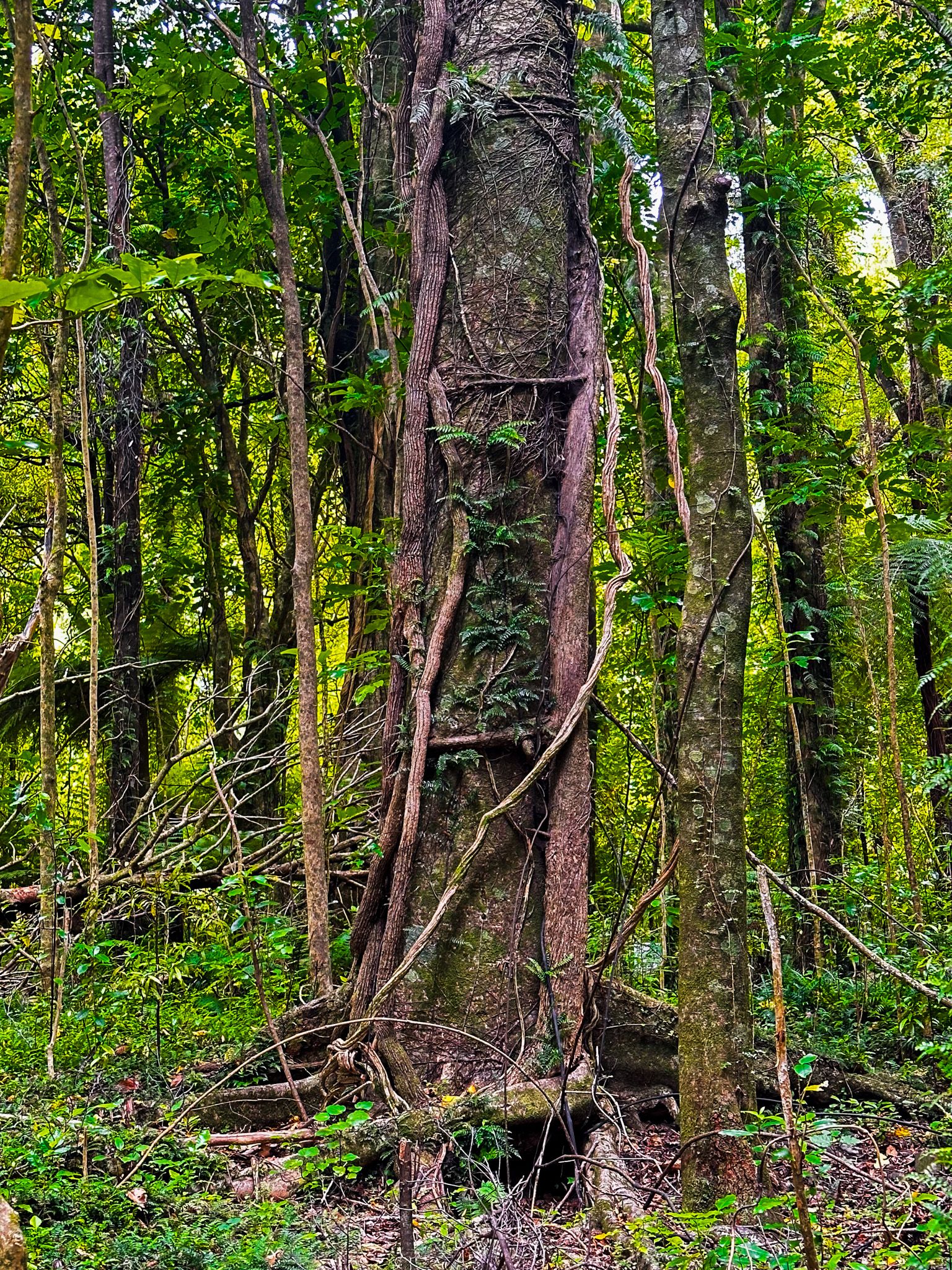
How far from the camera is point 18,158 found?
196 cm

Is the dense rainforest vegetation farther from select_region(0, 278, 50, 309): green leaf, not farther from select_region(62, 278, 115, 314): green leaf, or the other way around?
select_region(0, 278, 50, 309): green leaf

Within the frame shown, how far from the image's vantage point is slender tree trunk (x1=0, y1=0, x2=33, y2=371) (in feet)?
6.12

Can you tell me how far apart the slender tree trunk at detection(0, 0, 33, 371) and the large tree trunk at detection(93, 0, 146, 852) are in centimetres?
486

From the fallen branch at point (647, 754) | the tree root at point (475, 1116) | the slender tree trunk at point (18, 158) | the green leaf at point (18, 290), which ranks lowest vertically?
the tree root at point (475, 1116)

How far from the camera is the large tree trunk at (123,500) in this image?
678cm

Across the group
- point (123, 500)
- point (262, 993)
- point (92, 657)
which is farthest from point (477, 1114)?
point (123, 500)

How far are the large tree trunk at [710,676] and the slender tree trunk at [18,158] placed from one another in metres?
2.20

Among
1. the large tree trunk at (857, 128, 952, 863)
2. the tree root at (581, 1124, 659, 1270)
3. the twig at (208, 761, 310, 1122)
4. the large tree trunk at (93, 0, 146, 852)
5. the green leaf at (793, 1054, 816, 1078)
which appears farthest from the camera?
the large tree trunk at (857, 128, 952, 863)

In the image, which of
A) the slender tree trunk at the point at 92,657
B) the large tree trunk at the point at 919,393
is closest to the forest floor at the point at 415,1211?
the slender tree trunk at the point at 92,657

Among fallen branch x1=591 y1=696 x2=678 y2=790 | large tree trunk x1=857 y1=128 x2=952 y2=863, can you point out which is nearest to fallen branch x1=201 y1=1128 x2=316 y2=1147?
fallen branch x1=591 y1=696 x2=678 y2=790

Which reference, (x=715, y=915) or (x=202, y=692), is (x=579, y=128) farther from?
(x=202, y=692)

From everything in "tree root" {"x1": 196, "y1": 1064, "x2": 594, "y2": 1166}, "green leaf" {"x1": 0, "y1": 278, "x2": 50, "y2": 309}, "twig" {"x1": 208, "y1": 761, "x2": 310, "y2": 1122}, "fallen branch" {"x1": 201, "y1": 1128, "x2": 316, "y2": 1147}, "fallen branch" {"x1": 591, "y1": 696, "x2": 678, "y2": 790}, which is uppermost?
"green leaf" {"x1": 0, "y1": 278, "x2": 50, "y2": 309}

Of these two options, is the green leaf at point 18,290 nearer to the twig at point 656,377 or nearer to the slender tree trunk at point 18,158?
the slender tree trunk at point 18,158

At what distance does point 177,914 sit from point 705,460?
4.01 m
